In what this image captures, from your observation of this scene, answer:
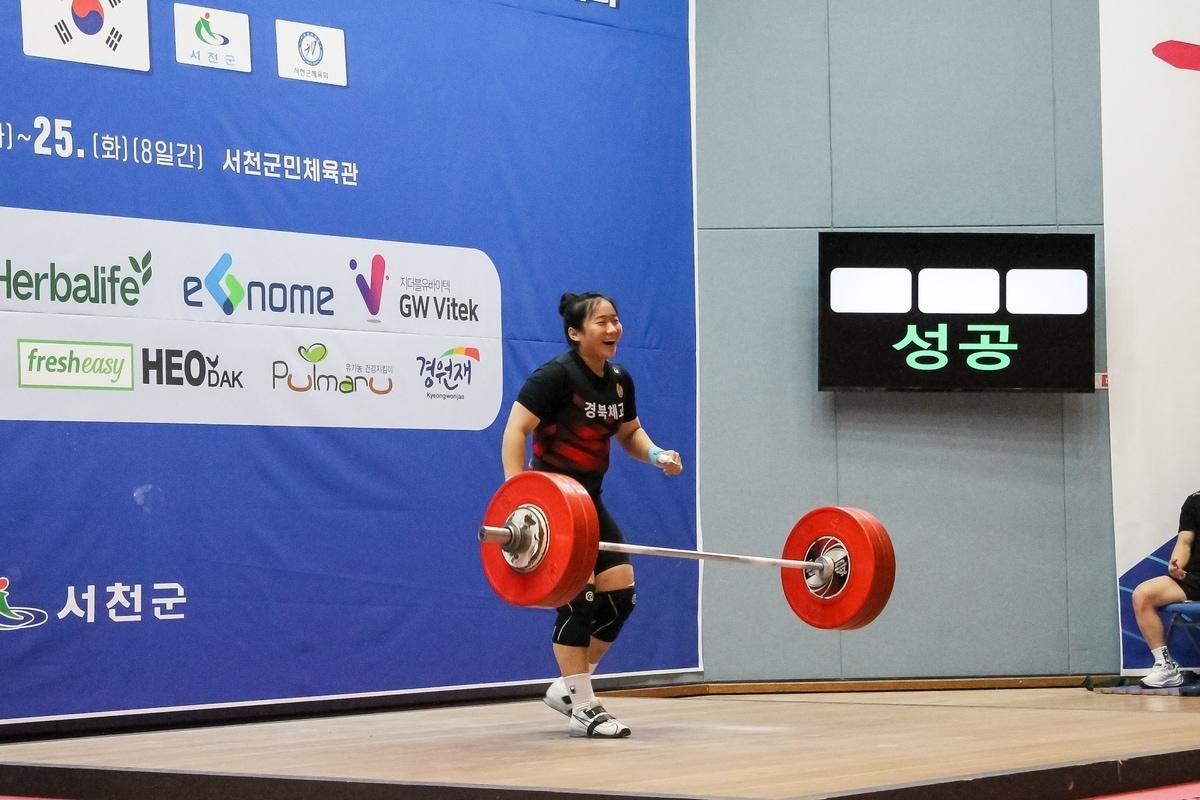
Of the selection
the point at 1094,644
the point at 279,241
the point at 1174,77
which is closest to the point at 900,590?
the point at 1094,644

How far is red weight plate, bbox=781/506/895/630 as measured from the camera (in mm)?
3881

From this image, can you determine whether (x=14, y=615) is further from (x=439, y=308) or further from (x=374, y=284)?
(x=439, y=308)

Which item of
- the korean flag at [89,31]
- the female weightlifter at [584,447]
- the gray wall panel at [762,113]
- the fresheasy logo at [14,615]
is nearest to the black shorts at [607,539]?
the female weightlifter at [584,447]

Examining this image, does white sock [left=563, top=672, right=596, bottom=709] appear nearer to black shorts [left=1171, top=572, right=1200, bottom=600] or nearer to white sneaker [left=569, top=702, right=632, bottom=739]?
white sneaker [left=569, top=702, right=632, bottom=739]

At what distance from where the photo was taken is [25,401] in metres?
4.25

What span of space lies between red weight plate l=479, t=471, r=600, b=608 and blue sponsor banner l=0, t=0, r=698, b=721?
4.80 feet

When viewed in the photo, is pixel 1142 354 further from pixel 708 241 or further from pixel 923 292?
pixel 708 241

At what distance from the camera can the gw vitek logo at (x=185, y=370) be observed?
14.7 ft

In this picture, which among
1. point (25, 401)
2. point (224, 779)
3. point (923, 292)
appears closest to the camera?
point (224, 779)

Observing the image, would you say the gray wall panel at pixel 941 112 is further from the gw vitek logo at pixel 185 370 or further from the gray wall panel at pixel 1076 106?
the gw vitek logo at pixel 185 370

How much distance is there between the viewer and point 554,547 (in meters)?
3.38

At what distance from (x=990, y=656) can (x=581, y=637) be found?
2.85 m

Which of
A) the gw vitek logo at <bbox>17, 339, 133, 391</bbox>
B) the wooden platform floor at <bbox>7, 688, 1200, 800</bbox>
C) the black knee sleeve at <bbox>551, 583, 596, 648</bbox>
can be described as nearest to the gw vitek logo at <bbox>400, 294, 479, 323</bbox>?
the gw vitek logo at <bbox>17, 339, 133, 391</bbox>

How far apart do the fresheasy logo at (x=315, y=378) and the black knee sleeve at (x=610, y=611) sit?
4.84 feet
